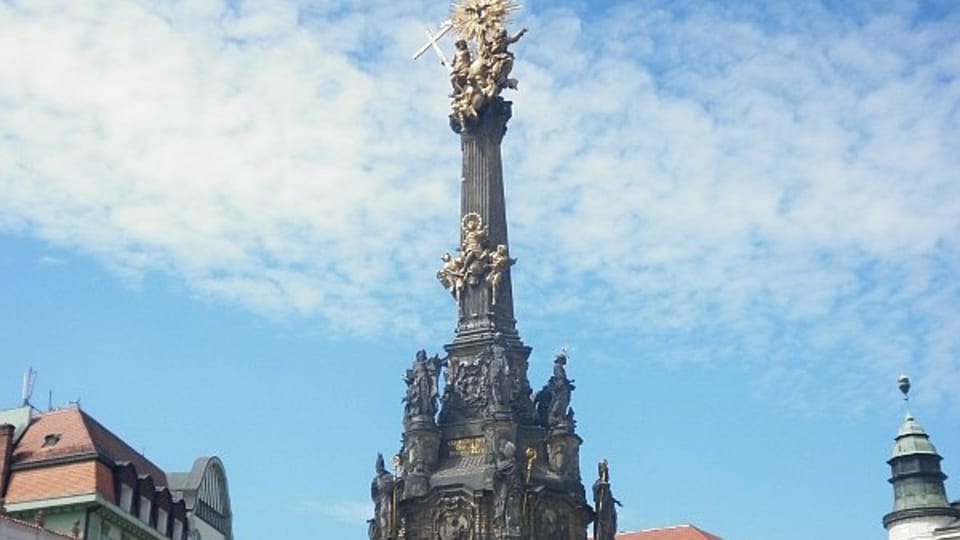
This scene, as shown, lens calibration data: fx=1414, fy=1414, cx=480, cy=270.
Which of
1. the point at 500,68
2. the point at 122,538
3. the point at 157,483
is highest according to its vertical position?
the point at 500,68

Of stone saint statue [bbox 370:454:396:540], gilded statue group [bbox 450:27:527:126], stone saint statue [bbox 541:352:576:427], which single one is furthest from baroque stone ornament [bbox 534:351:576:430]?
gilded statue group [bbox 450:27:527:126]

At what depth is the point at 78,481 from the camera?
168 ft

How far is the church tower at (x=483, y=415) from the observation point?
41875 millimetres

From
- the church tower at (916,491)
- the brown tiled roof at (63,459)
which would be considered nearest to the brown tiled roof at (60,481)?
the brown tiled roof at (63,459)

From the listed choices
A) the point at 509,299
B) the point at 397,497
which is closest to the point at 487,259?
the point at 509,299

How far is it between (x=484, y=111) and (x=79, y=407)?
20.7 m

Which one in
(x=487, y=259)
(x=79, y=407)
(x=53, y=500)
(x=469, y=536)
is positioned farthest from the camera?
(x=79, y=407)

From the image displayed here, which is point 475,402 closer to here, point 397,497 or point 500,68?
point 397,497

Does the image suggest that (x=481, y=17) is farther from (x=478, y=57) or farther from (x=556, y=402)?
(x=556, y=402)

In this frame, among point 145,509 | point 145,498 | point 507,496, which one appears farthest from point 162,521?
point 507,496

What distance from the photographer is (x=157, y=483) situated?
2325 inches

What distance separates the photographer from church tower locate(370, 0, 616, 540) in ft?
137

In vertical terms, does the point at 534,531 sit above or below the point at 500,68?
below

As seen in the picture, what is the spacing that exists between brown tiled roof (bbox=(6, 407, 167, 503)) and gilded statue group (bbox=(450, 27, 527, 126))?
18555 millimetres
